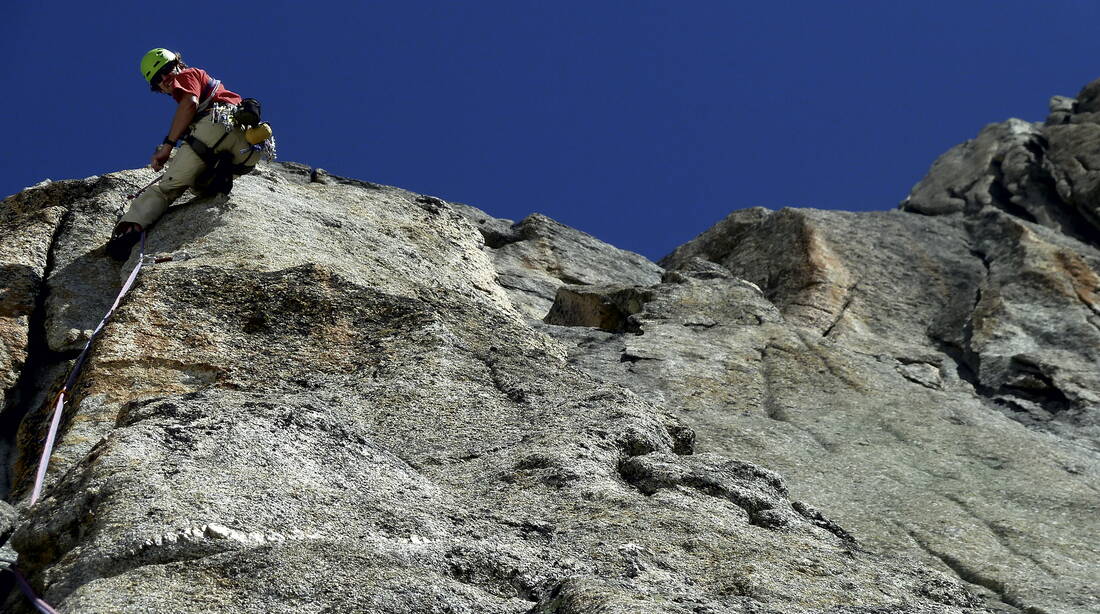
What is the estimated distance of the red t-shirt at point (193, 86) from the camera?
13.4 m

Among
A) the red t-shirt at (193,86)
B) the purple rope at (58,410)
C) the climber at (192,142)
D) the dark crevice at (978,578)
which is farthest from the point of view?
the red t-shirt at (193,86)

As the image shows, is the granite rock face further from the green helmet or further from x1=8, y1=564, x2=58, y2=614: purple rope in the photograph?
the green helmet

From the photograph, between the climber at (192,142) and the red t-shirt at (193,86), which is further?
the red t-shirt at (193,86)

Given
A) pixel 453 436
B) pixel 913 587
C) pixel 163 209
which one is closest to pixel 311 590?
pixel 453 436

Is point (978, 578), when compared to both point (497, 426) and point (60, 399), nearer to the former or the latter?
point (497, 426)

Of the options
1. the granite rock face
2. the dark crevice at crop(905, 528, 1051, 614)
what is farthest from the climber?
the dark crevice at crop(905, 528, 1051, 614)

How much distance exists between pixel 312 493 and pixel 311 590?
1.00 metres

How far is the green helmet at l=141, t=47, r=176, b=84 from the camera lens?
13625 mm

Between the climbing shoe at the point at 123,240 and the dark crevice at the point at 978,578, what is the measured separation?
26.5ft

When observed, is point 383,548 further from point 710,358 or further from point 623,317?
point 623,317

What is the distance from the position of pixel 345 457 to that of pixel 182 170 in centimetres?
638

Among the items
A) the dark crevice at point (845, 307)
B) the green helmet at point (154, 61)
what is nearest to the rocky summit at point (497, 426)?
the dark crevice at point (845, 307)

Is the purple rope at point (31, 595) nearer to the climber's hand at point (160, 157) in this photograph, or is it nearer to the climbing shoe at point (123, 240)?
the climbing shoe at point (123, 240)

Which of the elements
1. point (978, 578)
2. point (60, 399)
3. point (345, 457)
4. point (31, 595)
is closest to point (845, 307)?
point (978, 578)
